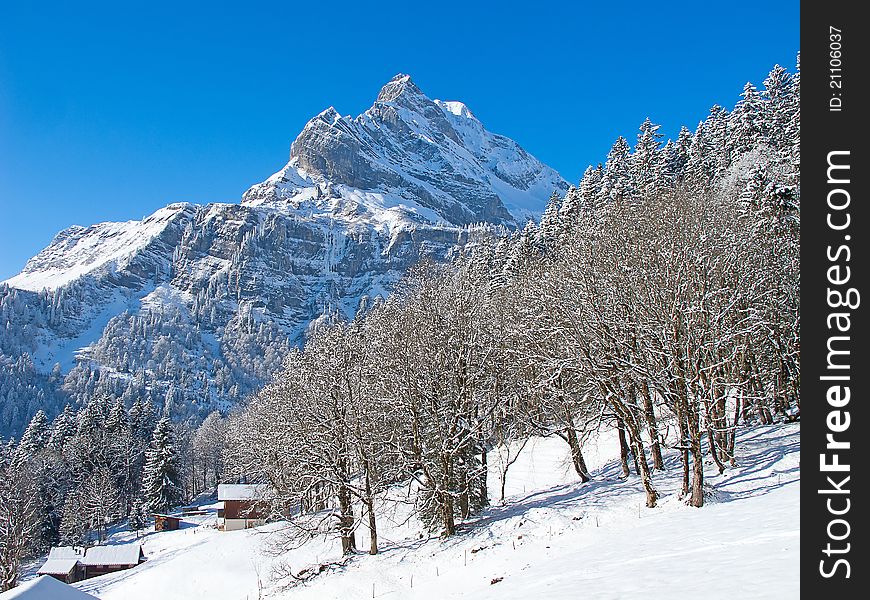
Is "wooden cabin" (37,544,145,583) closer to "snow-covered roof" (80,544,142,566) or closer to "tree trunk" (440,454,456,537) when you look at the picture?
"snow-covered roof" (80,544,142,566)

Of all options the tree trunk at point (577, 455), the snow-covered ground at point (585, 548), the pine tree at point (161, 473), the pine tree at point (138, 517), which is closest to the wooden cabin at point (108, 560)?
the pine tree at point (138, 517)

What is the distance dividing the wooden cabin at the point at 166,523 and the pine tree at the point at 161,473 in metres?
4.40

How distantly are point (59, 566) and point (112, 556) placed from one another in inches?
151

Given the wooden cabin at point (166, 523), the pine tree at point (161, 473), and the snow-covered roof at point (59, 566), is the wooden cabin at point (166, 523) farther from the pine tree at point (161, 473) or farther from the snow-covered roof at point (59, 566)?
the snow-covered roof at point (59, 566)

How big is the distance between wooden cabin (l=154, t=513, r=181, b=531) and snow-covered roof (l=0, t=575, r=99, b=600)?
184ft

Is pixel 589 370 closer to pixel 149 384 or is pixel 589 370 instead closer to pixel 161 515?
pixel 161 515

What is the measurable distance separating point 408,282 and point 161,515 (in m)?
54.3

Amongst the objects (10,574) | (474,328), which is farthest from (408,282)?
(10,574)

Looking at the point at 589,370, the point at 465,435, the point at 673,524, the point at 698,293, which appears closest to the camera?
the point at 673,524


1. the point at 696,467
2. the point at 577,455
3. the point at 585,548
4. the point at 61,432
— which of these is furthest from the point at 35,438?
the point at 696,467

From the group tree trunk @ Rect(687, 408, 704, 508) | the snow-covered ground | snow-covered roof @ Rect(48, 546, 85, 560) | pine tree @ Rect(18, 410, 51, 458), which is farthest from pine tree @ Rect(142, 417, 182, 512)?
tree trunk @ Rect(687, 408, 704, 508)

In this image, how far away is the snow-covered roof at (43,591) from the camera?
8.96 m

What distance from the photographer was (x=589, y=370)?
567 inches

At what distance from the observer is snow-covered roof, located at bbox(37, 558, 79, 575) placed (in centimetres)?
4188
